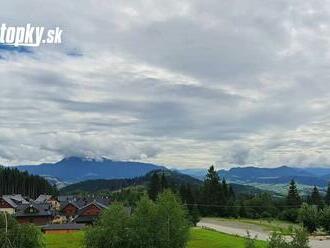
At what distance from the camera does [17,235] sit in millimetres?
37938

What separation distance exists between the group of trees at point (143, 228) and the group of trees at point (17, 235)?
1681cm

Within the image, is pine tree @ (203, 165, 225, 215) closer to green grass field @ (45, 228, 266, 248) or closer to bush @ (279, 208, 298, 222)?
bush @ (279, 208, 298, 222)

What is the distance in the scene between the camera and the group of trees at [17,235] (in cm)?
3653

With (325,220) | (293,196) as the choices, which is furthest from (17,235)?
(293,196)

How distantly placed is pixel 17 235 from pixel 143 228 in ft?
66.7

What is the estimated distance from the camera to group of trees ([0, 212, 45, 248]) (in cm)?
3653

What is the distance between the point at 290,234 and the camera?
112ft

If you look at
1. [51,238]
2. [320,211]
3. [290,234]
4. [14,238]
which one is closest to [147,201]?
[14,238]

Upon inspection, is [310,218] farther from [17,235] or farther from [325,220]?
[17,235]

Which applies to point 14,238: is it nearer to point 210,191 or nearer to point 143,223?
point 143,223

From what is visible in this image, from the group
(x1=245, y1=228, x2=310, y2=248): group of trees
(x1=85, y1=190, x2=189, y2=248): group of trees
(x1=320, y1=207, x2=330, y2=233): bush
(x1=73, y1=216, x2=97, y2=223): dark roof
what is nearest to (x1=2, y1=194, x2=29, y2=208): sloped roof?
(x1=73, y1=216, x2=97, y2=223): dark roof

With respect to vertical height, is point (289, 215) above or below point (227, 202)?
below

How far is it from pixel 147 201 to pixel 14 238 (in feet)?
74.3

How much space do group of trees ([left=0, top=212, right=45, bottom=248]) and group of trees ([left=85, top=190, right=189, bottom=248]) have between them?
16.8m
